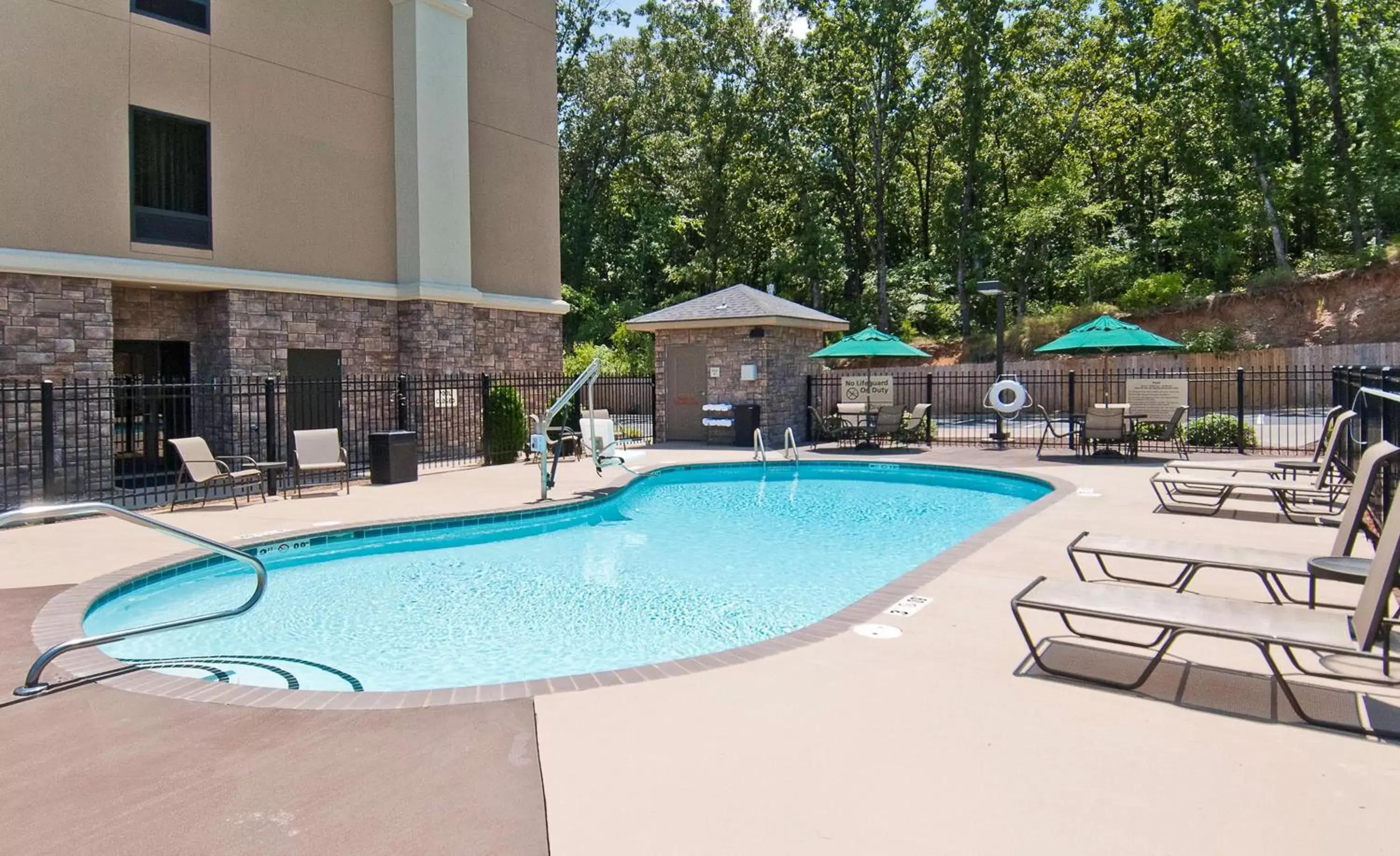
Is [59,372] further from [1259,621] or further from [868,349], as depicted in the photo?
[1259,621]

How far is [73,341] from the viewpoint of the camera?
38.5 feet

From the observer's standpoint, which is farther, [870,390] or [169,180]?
[870,390]

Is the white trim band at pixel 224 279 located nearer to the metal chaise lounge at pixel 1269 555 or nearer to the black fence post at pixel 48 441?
the black fence post at pixel 48 441

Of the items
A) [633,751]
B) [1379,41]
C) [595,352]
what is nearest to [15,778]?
[633,751]

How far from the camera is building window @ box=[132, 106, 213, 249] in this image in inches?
492

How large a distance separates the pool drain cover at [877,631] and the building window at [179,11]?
1381cm

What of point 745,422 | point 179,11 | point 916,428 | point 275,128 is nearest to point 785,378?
point 745,422

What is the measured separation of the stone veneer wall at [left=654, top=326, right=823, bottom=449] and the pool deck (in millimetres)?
12476

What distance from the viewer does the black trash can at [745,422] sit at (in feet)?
54.7

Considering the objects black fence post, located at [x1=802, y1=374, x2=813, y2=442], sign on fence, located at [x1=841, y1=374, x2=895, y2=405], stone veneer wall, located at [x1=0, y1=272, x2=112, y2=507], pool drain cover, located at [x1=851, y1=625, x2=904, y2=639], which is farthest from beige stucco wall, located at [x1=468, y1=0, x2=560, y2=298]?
pool drain cover, located at [x1=851, y1=625, x2=904, y2=639]

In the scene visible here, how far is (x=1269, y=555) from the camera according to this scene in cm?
484

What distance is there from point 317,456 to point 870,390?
10.9m

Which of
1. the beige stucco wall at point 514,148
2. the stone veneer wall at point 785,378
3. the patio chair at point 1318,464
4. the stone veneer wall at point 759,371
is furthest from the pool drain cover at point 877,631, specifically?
the beige stucco wall at point 514,148

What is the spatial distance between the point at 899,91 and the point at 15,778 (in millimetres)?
32340
